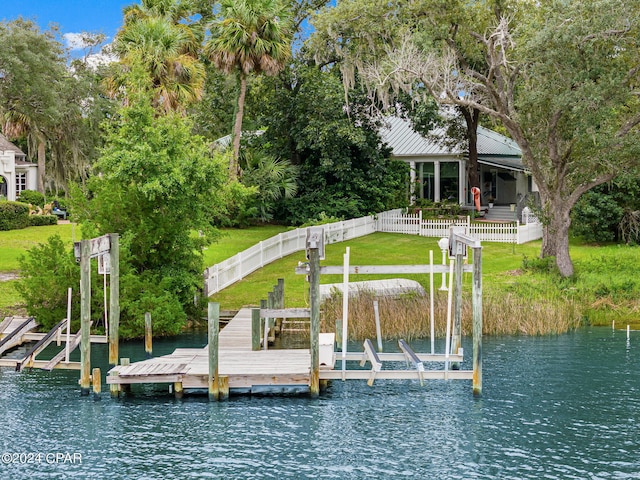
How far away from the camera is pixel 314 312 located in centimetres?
1953

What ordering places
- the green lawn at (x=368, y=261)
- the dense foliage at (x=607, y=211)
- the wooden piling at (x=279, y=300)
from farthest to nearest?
the dense foliage at (x=607, y=211)
the green lawn at (x=368, y=261)
the wooden piling at (x=279, y=300)

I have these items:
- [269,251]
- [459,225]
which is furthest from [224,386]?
[459,225]

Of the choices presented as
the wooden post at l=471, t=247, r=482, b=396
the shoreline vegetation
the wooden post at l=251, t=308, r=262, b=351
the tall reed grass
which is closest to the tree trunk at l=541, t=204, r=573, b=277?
the shoreline vegetation

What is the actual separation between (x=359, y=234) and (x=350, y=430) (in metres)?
28.7

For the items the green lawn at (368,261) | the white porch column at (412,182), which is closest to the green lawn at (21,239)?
the green lawn at (368,261)

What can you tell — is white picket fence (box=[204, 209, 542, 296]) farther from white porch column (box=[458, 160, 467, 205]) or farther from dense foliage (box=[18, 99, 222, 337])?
white porch column (box=[458, 160, 467, 205])

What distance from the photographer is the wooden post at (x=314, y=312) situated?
19312 mm

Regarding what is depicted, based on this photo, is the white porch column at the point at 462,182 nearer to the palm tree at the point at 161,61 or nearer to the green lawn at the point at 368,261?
the green lawn at the point at 368,261

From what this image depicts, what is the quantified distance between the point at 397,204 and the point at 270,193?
783 cm

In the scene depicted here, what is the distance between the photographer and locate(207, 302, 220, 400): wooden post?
1923cm

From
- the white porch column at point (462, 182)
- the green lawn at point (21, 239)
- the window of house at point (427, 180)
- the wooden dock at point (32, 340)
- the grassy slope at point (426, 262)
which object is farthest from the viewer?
the window of house at point (427, 180)

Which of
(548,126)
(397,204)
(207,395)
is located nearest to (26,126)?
(397,204)

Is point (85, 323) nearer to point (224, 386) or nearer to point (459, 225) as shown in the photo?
point (224, 386)

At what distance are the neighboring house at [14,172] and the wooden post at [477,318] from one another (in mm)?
40631
